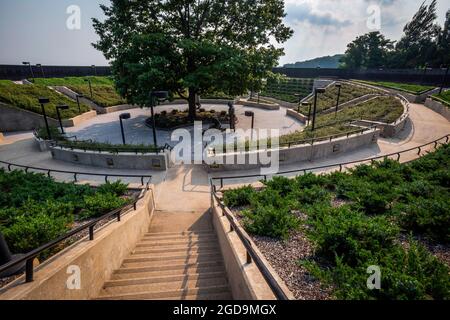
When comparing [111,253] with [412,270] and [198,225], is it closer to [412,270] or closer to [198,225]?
[198,225]

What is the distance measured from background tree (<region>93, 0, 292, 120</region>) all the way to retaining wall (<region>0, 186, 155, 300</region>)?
1319 centimetres

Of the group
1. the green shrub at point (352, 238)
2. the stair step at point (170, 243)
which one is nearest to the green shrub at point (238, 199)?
the stair step at point (170, 243)

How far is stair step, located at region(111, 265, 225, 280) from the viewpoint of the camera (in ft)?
18.2

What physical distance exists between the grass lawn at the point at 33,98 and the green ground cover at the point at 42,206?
62.5 ft

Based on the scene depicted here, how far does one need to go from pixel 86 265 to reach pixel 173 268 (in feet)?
6.64

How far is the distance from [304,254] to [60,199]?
7635 millimetres

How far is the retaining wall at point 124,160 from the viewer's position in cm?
1277

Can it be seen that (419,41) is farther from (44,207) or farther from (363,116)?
(44,207)

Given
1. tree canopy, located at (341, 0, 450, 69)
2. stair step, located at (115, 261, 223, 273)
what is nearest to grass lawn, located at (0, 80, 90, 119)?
stair step, located at (115, 261, 223, 273)

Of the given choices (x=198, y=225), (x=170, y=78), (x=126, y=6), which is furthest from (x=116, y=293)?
(x=126, y=6)

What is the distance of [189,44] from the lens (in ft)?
55.4

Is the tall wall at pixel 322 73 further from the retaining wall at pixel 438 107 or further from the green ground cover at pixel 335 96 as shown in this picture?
the retaining wall at pixel 438 107

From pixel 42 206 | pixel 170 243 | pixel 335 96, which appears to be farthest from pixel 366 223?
pixel 335 96

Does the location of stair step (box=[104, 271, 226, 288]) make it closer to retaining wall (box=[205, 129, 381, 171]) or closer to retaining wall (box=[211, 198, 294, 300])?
retaining wall (box=[211, 198, 294, 300])
